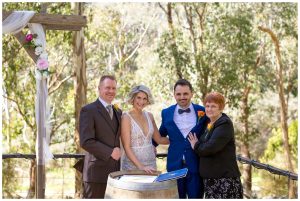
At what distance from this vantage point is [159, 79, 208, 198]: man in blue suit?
358cm

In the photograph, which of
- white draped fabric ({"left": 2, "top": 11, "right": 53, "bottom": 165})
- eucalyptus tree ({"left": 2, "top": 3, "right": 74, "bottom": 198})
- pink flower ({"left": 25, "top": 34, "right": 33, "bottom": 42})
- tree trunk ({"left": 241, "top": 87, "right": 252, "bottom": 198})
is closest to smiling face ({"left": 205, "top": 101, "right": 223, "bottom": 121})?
white draped fabric ({"left": 2, "top": 11, "right": 53, "bottom": 165})

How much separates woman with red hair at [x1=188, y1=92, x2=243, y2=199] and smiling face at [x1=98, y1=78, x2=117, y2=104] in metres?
0.65

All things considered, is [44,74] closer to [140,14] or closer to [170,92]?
[170,92]

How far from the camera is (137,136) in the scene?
140 inches

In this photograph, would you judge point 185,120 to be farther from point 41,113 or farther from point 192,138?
point 41,113

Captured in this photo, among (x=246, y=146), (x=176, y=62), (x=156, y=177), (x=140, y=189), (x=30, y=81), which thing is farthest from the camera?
(x=246, y=146)

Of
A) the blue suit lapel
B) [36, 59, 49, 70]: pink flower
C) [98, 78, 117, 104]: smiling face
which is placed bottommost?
the blue suit lapel

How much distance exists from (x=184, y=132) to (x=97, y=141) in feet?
2.13

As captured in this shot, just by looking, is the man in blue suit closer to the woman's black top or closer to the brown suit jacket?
the woman's black top

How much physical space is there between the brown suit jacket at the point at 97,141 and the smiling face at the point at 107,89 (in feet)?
0.20

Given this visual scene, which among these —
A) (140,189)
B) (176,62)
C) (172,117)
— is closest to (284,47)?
(176,62)

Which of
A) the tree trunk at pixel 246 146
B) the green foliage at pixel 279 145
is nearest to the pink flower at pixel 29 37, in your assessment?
the tree trunk at pixel 246 146

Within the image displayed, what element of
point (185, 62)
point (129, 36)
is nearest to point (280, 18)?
point (185, 62)

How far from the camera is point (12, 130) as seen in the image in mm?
13812
